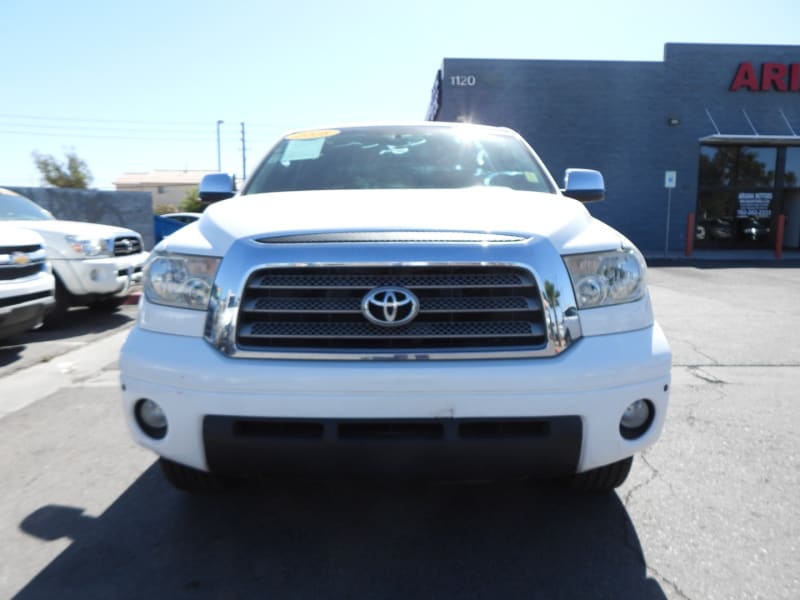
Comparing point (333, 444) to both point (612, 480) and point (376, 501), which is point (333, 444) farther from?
point (612, 480)

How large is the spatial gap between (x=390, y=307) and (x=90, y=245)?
6279 mm

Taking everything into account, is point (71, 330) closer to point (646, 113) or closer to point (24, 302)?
point (24, 302)

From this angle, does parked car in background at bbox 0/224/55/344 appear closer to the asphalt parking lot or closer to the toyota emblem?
the asphalt parking lot

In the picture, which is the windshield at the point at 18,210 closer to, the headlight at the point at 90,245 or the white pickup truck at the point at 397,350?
the headlight at the point at 90,245

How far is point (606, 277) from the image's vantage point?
2297 mm

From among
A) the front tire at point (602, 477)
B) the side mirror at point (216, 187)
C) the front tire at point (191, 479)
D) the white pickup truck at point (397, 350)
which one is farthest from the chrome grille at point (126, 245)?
the front tire at point (602, 477)

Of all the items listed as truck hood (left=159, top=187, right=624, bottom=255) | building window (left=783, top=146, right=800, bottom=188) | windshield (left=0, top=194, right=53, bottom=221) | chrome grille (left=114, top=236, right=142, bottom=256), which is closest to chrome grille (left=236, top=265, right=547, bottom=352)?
truck hood (left=159, top=187, right=624, bottom=255)

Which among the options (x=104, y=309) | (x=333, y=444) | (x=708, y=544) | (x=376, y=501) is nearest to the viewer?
(x=333, y=444)

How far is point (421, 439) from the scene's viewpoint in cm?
205

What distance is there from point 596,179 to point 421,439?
88.6 inches

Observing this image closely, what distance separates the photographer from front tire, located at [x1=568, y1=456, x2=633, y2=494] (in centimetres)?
252

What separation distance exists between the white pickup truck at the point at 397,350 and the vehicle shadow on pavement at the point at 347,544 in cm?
39

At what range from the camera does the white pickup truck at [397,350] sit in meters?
2.04

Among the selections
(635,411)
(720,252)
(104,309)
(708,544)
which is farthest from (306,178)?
(720,252)
